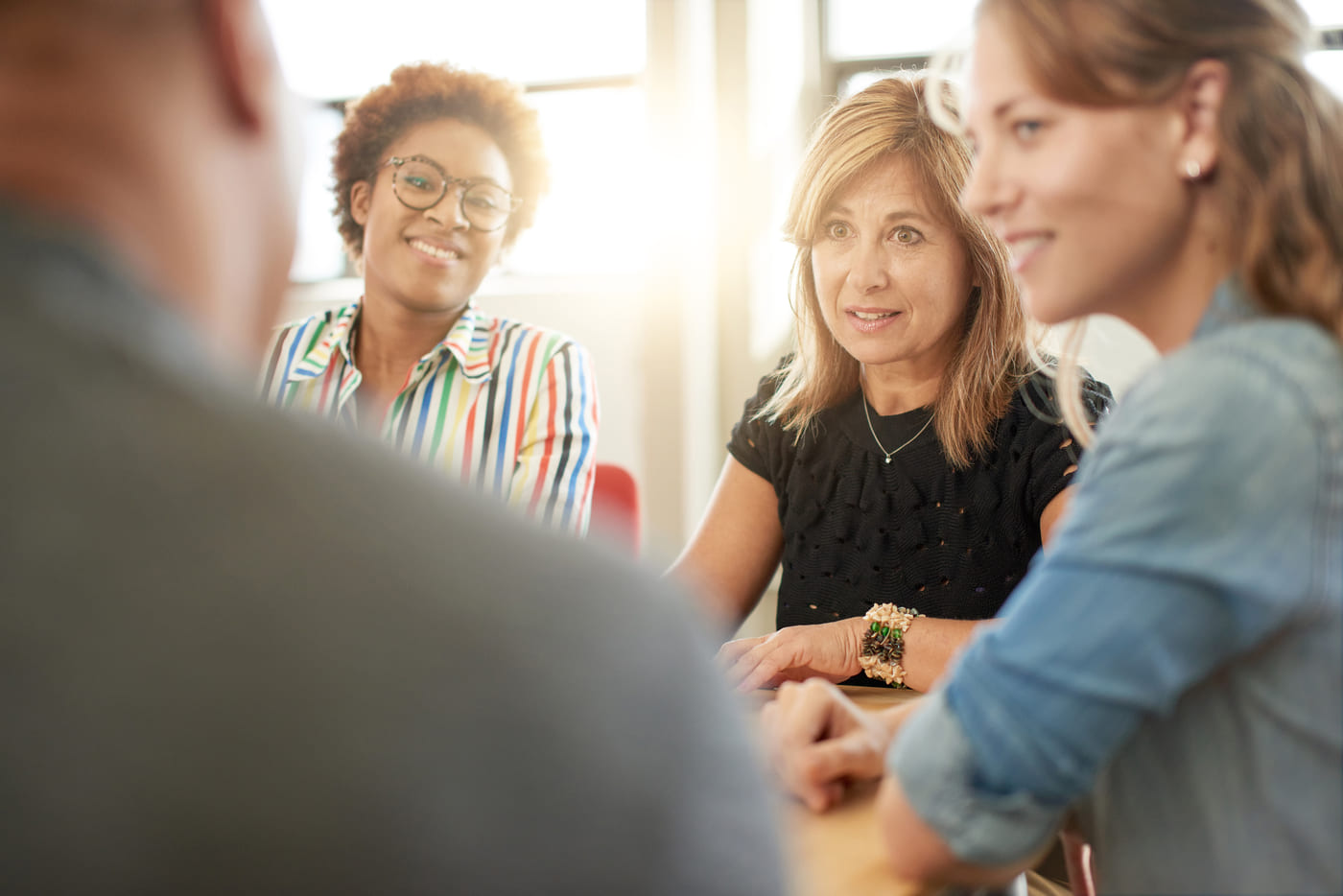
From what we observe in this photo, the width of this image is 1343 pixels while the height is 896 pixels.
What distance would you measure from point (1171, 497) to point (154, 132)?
608 millimetres

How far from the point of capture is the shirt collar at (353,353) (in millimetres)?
2061

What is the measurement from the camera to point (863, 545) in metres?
1.69

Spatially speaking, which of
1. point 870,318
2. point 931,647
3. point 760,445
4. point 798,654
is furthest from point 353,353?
point 931,647

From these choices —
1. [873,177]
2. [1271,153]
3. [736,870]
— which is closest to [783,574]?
[873,177]

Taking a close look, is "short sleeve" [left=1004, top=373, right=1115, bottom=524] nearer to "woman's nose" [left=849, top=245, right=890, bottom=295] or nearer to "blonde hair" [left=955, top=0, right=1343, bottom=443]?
"woman's nose" [left=849, top=245, right=890, bottom=295]

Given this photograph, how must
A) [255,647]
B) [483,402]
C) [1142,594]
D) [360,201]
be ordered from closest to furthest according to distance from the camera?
[255,647] → [1142,594] → [483,402] → [360,201]

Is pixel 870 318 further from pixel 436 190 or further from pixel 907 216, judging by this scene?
pixel 436 190

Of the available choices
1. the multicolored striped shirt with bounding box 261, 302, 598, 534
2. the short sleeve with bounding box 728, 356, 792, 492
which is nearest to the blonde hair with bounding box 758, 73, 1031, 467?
the short sleeve with bounding box 728, 356, 792, 492

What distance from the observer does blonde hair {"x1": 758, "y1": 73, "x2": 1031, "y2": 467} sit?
1638 millimetres

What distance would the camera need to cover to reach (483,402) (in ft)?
6.76

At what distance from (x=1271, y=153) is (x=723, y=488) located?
120 centimetres

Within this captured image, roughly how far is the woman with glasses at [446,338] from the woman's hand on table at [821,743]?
1015mm

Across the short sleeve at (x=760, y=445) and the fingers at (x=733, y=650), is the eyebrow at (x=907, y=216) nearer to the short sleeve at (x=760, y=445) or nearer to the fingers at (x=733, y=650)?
the short sleeve at (x=760, y=445)

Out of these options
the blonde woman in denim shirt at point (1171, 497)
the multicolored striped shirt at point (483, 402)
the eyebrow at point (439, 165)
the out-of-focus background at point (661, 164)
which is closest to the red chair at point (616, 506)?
the multicolored striped shirt at point (483, 402)
